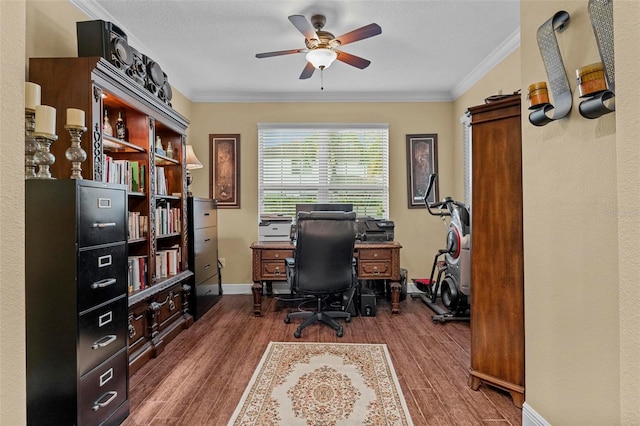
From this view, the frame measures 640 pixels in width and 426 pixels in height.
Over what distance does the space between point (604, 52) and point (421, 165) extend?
322 cm

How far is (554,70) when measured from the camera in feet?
4.38

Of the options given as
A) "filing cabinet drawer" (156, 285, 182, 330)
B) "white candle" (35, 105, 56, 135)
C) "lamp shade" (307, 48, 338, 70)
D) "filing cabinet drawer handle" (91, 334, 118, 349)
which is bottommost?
"filing cabinet drawer" (156, 285, 182, 330)

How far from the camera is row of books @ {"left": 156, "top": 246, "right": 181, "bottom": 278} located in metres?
2.76

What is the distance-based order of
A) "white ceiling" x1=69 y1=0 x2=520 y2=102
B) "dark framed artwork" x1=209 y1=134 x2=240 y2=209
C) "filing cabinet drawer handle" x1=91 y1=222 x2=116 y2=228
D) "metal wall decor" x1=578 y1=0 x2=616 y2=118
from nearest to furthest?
"metal wall decor" x1=578 y1=0 x2=616 y2=118, "filing cabinet drawer handle" x1=91 y1=222 x2=116 y2=228, "white ceiling" x1=69 y1=0 x2=520 y2=102, "dark framed artwork" x1=209 y1=134 x2=240 y2=209

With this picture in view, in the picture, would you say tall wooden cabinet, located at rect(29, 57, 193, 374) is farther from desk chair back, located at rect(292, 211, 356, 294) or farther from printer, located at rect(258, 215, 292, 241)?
desk chair back, located at rect(292, 211, 356, 294)

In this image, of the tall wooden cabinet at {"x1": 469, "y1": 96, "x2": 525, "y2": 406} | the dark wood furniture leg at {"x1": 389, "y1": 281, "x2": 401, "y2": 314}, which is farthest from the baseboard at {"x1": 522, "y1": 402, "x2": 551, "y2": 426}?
the dark wood furniture leg at {"x1": 389, "y1": 281, "x2": 401, "y2": 314}

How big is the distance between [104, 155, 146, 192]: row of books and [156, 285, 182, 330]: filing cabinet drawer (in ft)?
3.00

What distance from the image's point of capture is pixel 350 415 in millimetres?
1725

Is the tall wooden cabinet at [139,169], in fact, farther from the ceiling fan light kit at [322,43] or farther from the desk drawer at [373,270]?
the desk drawer at [373,270]
